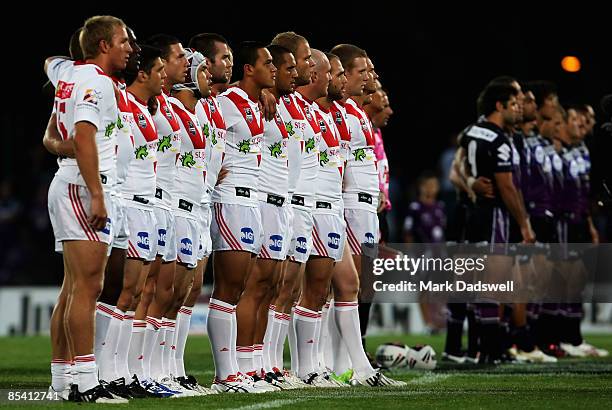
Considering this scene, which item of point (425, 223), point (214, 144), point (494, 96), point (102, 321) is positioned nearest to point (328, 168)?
point (214, 144)

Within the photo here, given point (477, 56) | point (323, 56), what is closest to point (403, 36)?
point (477, 56)

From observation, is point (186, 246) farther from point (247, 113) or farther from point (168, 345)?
point (247, 113)

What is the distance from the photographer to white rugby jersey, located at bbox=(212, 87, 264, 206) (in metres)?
A: 9.98

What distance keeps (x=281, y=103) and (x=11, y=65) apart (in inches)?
584

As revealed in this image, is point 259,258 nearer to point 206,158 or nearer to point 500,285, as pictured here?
→ point 206,158

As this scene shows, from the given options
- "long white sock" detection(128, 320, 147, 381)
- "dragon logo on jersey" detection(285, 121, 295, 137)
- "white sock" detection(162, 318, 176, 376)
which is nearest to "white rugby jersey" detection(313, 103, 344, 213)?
"dragon logo on jersey" detection(285, 121, 295, 137)

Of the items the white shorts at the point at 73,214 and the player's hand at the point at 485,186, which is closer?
the white shorts at the point at 73,214

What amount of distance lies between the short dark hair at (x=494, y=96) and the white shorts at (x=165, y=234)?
517 cm

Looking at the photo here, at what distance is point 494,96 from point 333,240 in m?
3.78

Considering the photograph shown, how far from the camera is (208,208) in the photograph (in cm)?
1002

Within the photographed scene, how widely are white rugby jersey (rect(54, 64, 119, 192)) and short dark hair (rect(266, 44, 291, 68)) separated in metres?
2.13

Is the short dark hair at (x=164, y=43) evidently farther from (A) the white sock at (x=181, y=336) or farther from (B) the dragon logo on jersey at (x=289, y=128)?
(A) the white sock at (x=181, y=336)

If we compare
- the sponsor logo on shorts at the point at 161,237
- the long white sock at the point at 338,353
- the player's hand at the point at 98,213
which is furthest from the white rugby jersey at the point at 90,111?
the long white sock at the point at 338,353

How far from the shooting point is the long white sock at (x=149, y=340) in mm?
9570
